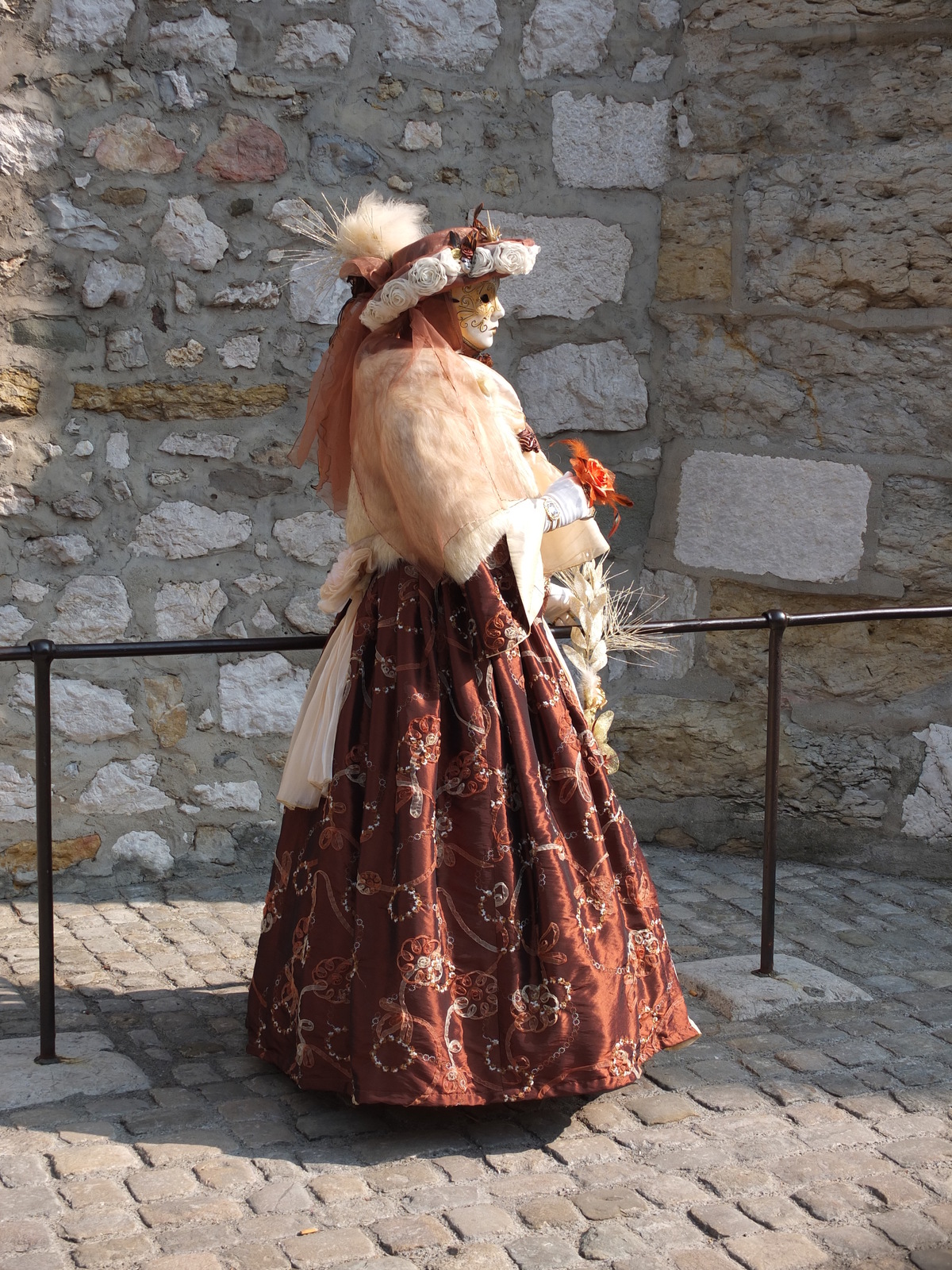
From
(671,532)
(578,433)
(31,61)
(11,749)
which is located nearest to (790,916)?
(671,532)

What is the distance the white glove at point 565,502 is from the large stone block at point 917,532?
176cm

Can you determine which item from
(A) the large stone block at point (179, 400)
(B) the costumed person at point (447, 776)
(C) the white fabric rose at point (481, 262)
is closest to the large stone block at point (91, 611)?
(A) the large stone block at point (179, 400)

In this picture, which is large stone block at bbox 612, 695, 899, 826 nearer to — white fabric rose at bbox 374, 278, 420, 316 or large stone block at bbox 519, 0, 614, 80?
large stone block at bbox 519, 0, 614, 80

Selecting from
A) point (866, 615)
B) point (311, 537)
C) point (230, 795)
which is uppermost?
point (311, 537)

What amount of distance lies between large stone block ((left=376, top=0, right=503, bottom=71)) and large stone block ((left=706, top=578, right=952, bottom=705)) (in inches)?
67.0

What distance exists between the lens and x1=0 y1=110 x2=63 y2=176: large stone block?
11.7ft

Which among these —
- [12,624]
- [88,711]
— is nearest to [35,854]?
[88,711]

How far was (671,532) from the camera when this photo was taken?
4215 mm

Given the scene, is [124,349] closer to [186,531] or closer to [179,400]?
[179,400]

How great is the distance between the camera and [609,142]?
4039 millimetres

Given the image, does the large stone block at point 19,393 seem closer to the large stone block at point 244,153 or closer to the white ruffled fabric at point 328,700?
the large stone block at point 244,153

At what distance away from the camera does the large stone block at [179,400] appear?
3.71 metres

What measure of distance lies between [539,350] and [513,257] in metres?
1.64

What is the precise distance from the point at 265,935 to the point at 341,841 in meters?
0.36
